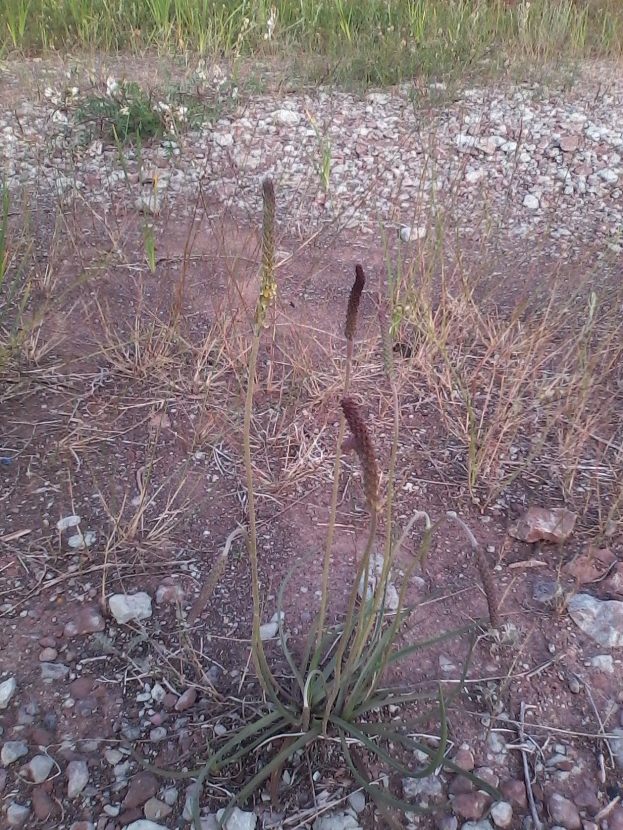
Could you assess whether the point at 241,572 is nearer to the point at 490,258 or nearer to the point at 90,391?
the point at 90,391

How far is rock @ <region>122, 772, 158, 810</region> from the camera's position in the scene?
3.68 feet

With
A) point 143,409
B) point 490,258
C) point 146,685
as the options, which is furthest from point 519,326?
point 146,685

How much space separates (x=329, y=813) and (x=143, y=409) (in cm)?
114

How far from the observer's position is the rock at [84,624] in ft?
4.49

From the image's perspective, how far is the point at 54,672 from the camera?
1.30 m

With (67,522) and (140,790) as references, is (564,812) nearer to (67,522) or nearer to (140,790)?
(140,790)

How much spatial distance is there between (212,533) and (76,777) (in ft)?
1.90

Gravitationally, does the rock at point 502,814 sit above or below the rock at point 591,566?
below

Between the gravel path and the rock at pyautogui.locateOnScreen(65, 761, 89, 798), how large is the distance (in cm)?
202

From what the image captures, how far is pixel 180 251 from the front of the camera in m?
2.57

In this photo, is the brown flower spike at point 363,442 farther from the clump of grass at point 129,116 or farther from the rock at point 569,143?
the rock at point 569,143

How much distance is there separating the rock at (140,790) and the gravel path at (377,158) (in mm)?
2015

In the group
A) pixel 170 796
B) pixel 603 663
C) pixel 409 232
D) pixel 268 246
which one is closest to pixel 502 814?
pixel 603 663

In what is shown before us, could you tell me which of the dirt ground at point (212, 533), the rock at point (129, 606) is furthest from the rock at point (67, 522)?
the rock at point (129, 606)
